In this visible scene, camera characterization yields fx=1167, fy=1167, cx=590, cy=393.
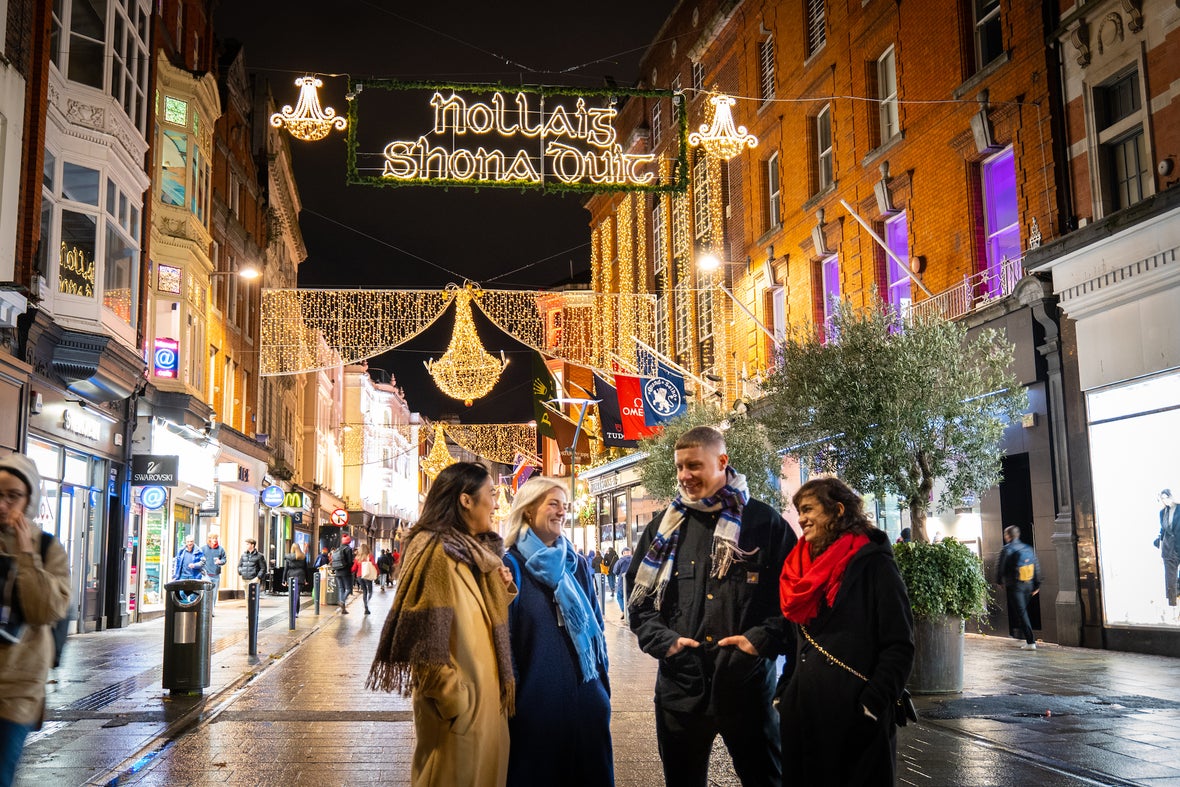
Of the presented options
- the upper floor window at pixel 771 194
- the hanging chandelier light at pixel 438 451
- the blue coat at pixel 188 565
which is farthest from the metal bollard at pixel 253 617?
the hanging chandelier light at pixel 438 451

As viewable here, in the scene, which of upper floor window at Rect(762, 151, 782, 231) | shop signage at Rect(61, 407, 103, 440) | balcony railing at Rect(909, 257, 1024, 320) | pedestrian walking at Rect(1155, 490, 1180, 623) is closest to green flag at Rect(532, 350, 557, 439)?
upper floor window at Rect(762, 151, 782, 231)

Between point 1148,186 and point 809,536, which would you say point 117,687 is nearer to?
point 809,536

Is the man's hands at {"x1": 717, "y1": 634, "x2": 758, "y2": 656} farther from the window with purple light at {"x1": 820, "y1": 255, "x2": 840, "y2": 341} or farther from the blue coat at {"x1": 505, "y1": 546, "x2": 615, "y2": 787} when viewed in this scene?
the window with purple light at {"x1": 820, "y1": 255, "x2": 840, "y2": 341}

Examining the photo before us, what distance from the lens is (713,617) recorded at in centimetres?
502

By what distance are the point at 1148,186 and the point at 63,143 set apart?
1657 centimetres

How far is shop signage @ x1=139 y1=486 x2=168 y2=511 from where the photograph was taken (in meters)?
23.6

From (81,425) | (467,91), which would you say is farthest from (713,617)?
(81,425)

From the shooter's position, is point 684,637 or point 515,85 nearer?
point 684,637

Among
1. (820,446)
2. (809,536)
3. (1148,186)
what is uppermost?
(1148,186)

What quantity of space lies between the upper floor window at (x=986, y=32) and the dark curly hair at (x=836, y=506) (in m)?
16.9

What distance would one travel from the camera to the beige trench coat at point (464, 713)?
440 centimetres

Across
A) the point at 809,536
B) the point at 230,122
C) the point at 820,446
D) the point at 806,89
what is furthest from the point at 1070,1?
the point at 230,122

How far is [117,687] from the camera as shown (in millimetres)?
12438

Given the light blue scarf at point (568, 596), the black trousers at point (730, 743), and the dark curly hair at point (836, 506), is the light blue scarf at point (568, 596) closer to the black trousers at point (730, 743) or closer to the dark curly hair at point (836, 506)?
the black trousers at point (730, 743)
